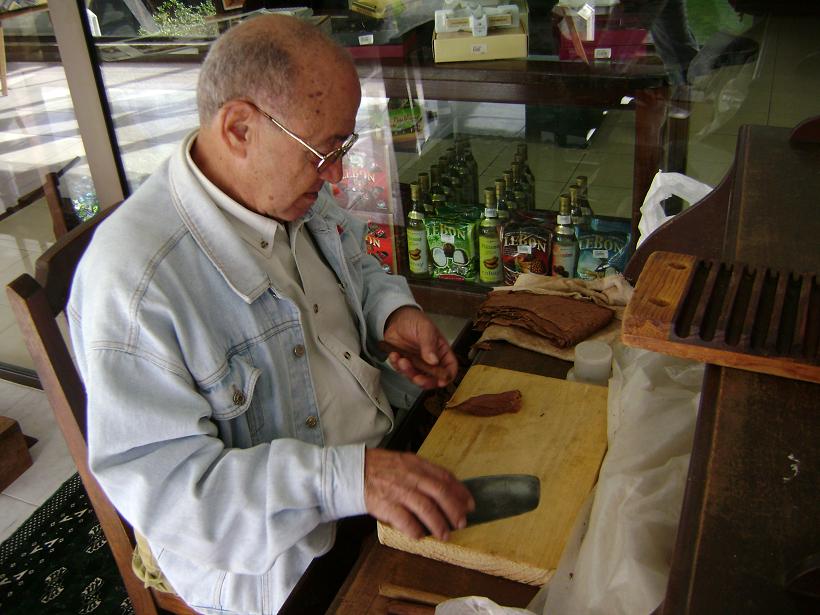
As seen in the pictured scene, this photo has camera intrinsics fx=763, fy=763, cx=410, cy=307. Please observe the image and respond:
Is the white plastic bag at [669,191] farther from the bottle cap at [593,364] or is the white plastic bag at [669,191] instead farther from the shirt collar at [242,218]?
the shirt collar at [242,218]

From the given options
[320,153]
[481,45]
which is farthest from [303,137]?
[481,45]

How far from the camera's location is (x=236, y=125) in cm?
113

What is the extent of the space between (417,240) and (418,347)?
144 cm

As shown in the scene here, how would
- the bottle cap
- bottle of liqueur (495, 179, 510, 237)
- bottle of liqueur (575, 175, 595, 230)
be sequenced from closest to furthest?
1. the bottle cap
2. bottle of liqueur (575, 175, 595, 230)
3. bottle of liqueur (495, 179, 510, 237)

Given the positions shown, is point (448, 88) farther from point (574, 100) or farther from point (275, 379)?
point (275, 379)

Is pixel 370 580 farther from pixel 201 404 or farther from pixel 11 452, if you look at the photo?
pixel 11 452

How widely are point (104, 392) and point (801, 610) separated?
0.83 m

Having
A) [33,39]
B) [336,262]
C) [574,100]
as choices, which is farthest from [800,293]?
[33,39]

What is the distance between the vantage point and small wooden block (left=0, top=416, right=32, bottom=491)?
237 cm

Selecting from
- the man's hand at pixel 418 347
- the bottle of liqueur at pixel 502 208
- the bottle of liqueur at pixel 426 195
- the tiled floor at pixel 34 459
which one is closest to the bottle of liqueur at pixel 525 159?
the bottle of liqueur at pixel 502 208

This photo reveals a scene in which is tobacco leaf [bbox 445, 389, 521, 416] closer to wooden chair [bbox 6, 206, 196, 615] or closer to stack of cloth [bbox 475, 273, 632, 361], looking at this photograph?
stack of cloth [bbox 475, 273, 632, 361]

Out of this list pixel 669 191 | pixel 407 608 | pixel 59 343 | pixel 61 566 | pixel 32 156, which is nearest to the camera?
pixel 407 608

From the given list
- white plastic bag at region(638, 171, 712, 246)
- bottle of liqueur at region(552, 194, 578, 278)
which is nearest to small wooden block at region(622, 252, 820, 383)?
white plastic bag at region(638, 171, 712, 246)

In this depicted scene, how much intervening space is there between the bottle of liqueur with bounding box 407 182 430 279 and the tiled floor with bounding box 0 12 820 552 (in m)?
0.19
